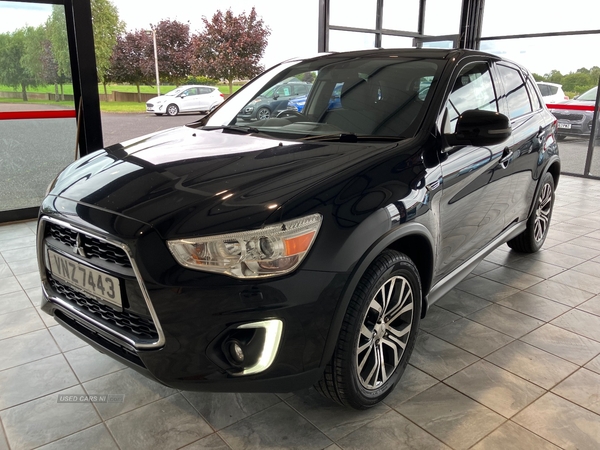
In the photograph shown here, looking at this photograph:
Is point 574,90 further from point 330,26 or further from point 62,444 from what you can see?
point 62,444

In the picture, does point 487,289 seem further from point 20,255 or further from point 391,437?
point 20,255

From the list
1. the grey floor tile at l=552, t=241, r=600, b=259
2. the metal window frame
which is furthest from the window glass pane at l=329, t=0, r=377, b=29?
the grey floor tile at l=552, t=241, r=600, b=259

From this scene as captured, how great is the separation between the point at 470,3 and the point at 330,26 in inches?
121

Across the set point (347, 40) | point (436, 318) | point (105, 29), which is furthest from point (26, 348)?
point (347, 40)

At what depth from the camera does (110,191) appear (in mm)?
1772

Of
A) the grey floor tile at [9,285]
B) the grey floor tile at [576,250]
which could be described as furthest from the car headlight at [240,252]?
the grey floor tile at [576,250]

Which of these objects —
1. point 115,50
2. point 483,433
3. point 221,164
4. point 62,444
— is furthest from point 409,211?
point 115,50

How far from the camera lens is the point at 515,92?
3.07 metres

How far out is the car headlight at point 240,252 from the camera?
59.1 inches

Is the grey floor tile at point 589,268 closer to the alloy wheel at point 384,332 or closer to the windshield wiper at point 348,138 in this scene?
the alloy wheel at point 384,332

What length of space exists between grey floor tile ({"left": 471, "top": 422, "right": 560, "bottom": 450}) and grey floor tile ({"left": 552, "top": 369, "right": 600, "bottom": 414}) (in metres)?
0.35

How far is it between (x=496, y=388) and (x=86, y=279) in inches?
67.4

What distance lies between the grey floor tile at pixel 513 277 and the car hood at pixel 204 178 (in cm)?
180

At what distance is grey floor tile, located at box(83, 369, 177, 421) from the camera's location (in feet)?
6.57
